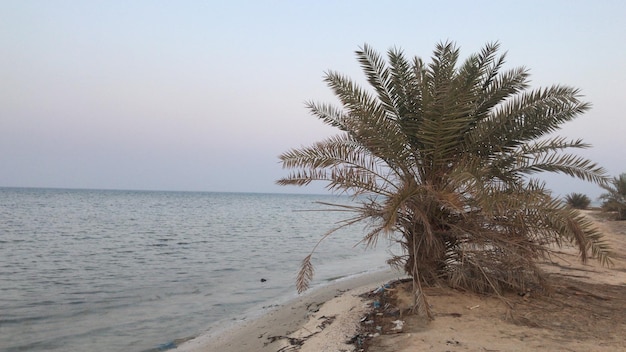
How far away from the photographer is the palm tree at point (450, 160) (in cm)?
561

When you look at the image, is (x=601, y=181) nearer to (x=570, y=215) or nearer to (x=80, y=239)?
(x=570, y=215)

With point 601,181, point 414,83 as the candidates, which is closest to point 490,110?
point 414,83

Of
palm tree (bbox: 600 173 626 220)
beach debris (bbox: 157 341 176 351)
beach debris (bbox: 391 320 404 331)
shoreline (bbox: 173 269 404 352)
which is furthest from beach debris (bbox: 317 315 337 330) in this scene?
palm tree (bbox: 600 173 626 220)

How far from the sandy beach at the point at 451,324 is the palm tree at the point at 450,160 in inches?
14.2

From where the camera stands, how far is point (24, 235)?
1859cm

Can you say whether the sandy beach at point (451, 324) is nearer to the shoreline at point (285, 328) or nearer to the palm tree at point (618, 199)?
the shoreline at point (285, 328)

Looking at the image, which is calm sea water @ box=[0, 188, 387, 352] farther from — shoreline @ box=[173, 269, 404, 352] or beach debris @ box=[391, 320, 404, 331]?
beach debris @ box=[391, 320, 404, 331]

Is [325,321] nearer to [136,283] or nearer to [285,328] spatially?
[285,328]

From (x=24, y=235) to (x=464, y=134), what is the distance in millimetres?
19166

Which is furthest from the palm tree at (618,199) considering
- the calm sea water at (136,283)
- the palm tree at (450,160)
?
the palm tree at (450,160)

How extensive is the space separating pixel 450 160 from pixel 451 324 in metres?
2.21

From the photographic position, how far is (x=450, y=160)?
6.07 m

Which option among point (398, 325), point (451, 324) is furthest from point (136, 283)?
point (451, 324)

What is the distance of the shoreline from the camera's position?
5.51m
